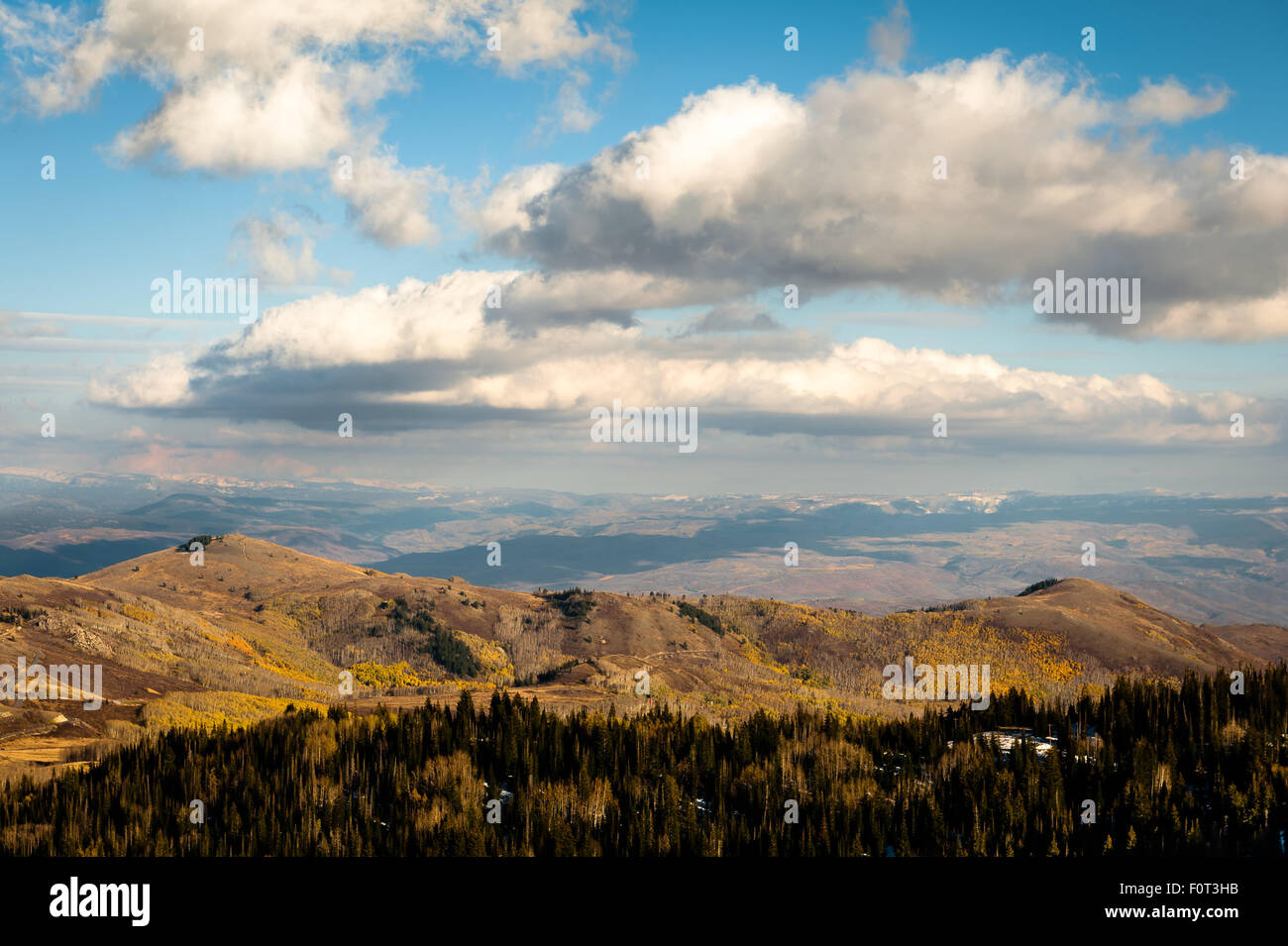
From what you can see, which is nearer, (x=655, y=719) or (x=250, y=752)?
(x=250, y=752)

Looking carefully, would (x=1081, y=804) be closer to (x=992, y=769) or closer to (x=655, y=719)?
(x=992, y=769)
